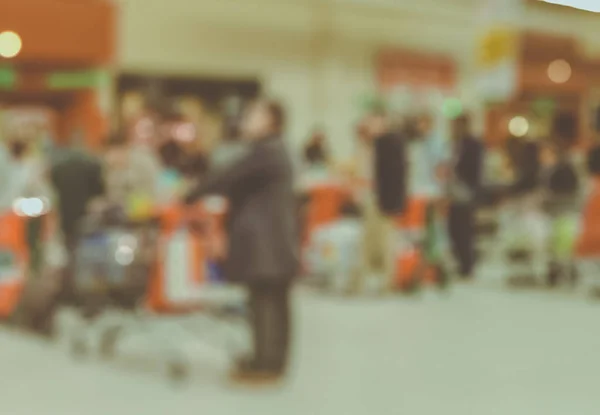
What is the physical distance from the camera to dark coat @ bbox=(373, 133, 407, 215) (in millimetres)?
7918

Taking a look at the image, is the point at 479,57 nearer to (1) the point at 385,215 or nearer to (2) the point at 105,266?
(1) the point at 385,215

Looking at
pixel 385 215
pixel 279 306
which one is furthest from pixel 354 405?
pixel 385 215

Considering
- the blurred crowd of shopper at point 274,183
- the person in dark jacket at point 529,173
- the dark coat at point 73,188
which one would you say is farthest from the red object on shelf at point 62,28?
the person in dark jacket at point 529,173

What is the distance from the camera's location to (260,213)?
520cm

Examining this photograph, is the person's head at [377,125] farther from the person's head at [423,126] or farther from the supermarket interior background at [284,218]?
the person's head at [423,126]

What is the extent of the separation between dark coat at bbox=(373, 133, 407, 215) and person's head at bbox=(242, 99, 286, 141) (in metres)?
2.69

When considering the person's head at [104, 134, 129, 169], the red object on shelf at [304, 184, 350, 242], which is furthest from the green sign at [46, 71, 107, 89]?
the person's head at [104, 134, 129, 169]

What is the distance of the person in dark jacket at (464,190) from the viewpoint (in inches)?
357

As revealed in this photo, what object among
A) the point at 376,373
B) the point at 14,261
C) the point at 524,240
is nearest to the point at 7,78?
the point at 14,261

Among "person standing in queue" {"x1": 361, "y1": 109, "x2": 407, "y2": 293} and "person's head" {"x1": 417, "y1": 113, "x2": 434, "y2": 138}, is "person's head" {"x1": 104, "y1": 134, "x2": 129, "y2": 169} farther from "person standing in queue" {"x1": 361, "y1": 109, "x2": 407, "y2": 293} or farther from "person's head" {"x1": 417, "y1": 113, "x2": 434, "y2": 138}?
"person's head" {"x1": 417, "y1": 113, "x2": 434, "y2": 138}

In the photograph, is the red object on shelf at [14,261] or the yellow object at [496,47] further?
the yellow object at [496,47]

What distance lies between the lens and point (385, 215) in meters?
8.06

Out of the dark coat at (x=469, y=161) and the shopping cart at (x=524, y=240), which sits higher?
the dark coat at (x=469, y=161)

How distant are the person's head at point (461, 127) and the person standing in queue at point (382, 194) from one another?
38.5 inches
